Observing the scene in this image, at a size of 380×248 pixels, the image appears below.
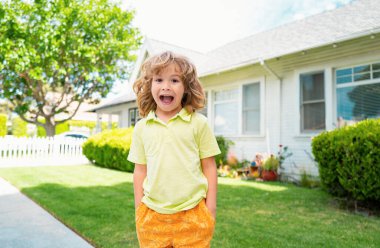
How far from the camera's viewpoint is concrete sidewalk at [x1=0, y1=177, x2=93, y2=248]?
9.95 feet

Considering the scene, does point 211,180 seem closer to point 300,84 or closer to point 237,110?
point 300,84

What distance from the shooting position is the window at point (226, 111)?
9656mm

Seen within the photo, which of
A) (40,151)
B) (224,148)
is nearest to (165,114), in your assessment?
(224,148)

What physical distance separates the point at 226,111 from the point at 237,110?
56cm

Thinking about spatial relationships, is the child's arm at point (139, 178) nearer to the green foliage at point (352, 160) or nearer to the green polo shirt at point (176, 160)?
the green polo shirt at point (176, 160)

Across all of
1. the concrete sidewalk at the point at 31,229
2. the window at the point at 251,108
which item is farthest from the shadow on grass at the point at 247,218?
the window at the point at 251,108

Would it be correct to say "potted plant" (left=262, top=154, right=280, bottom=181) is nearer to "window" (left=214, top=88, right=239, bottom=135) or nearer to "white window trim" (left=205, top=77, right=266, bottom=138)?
"white window trim" (left=205, top=77, right=266, bottom=138)

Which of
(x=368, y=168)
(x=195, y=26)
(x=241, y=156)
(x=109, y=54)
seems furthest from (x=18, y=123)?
(x=368, y=168)

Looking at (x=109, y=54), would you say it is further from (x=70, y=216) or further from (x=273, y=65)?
(x=70, y=216)

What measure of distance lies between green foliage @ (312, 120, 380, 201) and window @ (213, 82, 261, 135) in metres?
4.36

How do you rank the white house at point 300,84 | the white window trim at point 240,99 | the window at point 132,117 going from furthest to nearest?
1. the window at point 132,117
2. the white window trim at point 240,99
3. the white house at point 300,84

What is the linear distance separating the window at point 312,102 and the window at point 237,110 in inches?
58.5

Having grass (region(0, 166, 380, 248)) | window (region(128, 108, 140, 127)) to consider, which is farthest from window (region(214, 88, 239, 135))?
window (region(128, 108, 140, 127))

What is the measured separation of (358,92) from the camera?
6.70 m
